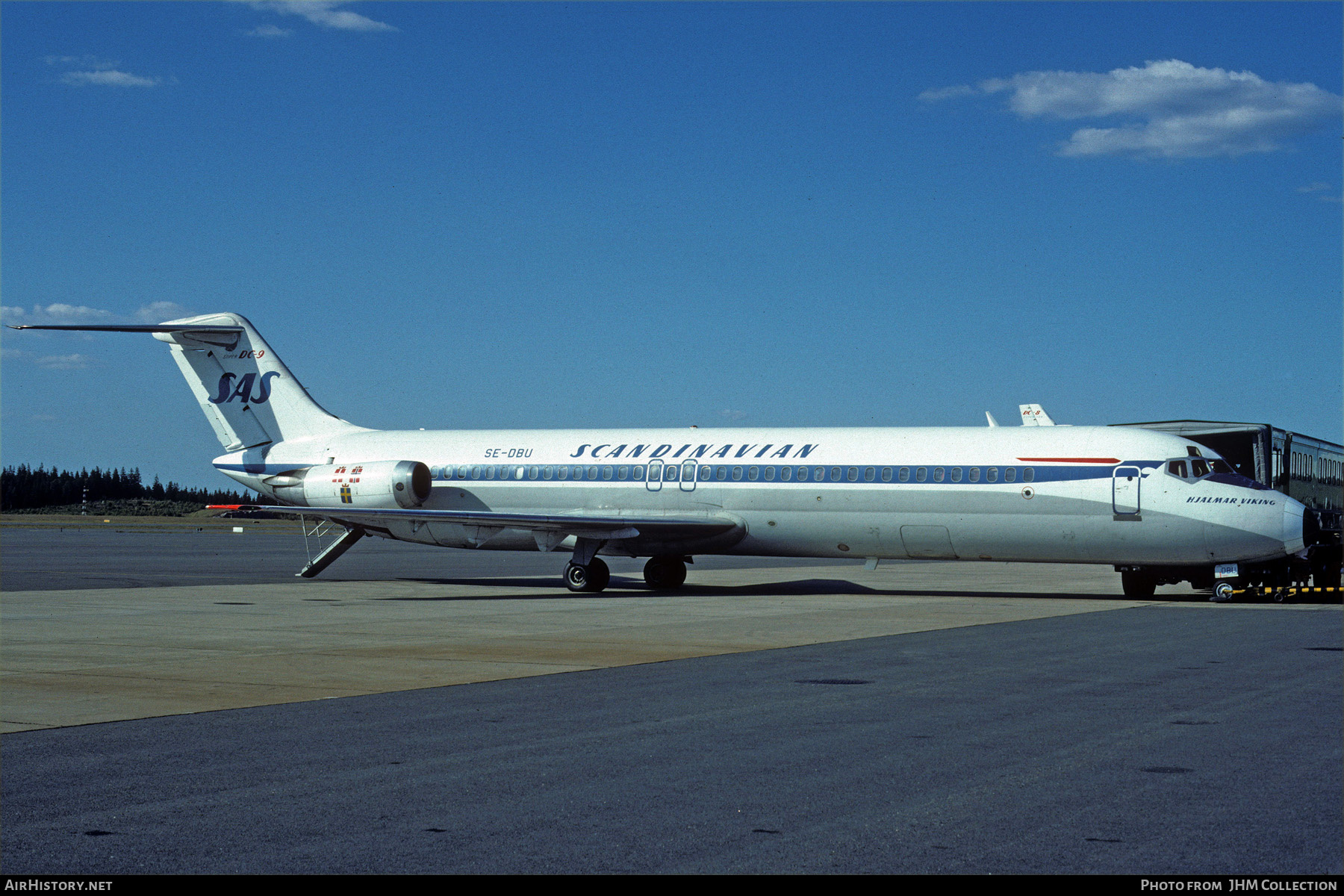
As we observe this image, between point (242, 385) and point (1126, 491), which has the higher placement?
point (242, 385)

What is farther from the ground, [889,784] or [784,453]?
[784,453]

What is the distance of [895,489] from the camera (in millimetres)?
26734

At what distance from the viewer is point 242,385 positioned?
112 ft

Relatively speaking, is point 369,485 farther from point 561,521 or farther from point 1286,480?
point 1286,480

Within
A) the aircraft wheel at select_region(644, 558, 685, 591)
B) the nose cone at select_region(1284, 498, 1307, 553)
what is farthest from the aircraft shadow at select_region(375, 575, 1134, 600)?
the nose cone at select_region(1284, 498, 1307, 553)

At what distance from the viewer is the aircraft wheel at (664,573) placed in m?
30.2

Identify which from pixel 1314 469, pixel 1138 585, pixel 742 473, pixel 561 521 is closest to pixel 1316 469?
pixel 1314 469

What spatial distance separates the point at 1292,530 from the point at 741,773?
18839mm

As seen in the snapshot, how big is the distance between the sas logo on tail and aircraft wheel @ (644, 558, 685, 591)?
37.0 feet

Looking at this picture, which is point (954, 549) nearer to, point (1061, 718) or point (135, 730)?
point (1061, 718)

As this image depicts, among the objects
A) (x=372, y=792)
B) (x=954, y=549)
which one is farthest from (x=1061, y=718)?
(x=954, y=549)

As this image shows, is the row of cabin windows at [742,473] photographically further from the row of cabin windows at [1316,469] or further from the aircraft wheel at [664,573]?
the row of cabin windows at [1316,469]

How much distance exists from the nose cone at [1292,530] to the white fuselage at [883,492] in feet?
0.06
